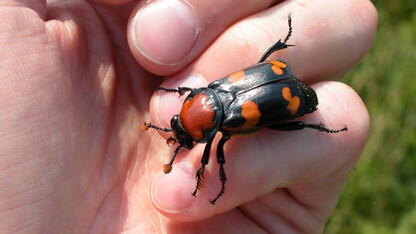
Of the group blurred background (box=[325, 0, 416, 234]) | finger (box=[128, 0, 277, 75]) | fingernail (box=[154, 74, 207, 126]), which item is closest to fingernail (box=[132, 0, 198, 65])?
finger (box=[128, 0, 277, 75])

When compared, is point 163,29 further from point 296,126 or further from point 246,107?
point 296,126

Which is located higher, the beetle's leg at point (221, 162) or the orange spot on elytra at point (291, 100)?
the orange spot on elytra at point (291, 100)

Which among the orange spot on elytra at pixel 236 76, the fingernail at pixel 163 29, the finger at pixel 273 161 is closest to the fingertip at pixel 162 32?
the fingernail at pixel 163 29

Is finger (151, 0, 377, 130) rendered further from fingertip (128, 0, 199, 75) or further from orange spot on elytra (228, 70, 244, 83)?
fingertip (128, 0, 199, 75)

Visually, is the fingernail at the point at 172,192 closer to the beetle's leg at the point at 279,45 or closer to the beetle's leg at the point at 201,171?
the beetle's leg at the point at 201,171

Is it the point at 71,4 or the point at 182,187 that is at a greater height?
the point at 71,4

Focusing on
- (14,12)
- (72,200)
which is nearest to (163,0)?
(14,12)

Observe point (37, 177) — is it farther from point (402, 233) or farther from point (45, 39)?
point (402, 233)
